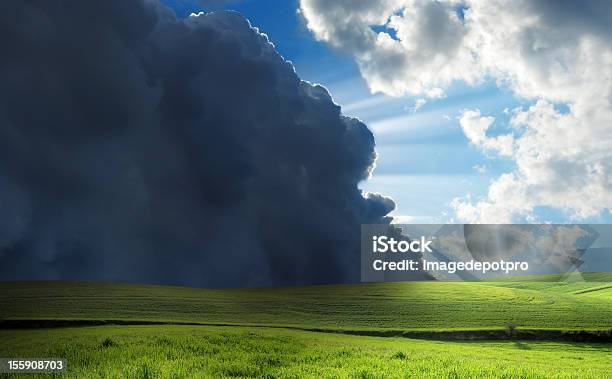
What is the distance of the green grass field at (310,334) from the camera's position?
41.7 ft

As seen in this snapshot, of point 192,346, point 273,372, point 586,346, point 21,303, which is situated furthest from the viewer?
point 21,303

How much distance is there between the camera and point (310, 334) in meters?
35.1

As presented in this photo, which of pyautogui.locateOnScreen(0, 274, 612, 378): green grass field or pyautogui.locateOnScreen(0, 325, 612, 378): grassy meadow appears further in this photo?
pyautogui.locateOnScreen(0, 274, 612, 378): green grass field

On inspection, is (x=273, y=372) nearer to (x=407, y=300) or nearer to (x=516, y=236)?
(x=407, y=300)

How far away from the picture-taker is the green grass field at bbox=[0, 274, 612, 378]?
12.7 meters

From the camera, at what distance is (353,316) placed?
69312 millimetres

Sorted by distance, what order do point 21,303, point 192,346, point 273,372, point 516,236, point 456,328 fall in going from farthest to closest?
1. point 516,236
2. point 21,303
3. point 456,328
4. point 192,346
5. point 273,372

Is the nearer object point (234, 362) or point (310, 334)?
point (234, 362)

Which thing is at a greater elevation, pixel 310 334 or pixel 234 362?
pixel 234 362

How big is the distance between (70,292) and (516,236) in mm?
148501

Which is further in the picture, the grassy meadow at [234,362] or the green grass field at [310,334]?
the green grass field at [310,334]

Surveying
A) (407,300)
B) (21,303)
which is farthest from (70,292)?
(407,300)

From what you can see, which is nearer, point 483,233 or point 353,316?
point 353,316

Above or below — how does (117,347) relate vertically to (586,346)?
above
